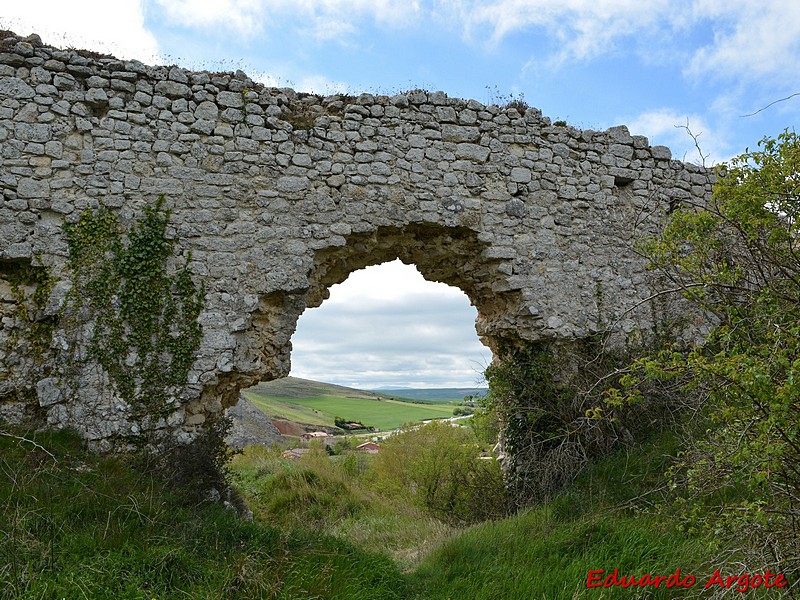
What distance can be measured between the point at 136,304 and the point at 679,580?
5.00 metres

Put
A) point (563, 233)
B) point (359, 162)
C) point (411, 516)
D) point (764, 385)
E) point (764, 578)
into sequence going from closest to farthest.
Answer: point (764, 385), point (764, 578), point (359, 162), point (563, 233), point (411, 516)

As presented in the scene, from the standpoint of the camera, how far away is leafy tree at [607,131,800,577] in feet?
9.86

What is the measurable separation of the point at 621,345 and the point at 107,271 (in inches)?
217

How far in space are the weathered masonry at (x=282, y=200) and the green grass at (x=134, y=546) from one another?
0.69 metres

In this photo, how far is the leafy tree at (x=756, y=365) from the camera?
3.01 m

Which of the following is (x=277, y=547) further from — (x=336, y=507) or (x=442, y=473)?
(x=442, y=473)

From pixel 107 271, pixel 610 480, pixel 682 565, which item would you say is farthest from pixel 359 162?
pixel 682 565

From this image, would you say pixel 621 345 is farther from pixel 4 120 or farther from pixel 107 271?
pixel 4 120

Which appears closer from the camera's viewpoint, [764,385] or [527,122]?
[764,385]

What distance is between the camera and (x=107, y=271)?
5.52m

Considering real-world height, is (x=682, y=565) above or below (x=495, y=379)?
below

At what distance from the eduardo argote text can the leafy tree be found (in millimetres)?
93

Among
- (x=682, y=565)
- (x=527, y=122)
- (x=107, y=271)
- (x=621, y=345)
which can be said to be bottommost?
Answer: (x=682, y=565)

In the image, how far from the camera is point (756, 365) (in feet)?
9.54
